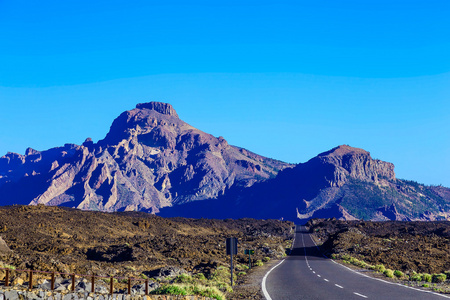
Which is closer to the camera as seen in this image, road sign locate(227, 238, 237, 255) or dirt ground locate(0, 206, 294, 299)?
road sign locate(227, 238, 237, 255)

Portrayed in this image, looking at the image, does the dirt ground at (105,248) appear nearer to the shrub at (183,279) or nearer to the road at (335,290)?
the road at (335,290)

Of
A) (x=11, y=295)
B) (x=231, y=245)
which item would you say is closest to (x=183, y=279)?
(x=231, y=245)

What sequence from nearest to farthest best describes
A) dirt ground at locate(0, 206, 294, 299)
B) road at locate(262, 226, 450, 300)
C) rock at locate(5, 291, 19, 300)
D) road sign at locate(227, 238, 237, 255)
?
rock at locate(5, 291, 19, 300)
road at locate(262, 226, 450, 300)
road sign at locate(227, 238, 237, 255)
dirt ground at locate(0, 206, 294, 299)

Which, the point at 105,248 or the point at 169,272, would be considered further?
the point at 105,248

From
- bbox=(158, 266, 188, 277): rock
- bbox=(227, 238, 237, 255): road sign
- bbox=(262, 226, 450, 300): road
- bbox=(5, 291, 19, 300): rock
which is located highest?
bbox=(227, 238, 237, 255): road sign

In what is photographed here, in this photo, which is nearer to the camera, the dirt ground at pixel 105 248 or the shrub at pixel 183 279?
the shrub at pixel 183 279

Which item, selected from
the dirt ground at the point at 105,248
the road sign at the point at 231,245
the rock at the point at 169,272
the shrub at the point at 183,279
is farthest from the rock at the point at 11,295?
the rock at the point at 169,272

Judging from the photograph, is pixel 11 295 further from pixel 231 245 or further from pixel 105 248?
pixel 105 248

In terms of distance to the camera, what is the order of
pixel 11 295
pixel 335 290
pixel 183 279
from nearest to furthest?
pixel 11 295 → pixel 335 290 → pixel 183 279

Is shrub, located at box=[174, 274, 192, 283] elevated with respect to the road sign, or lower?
lower

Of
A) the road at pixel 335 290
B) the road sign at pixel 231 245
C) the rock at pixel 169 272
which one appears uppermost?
the road sign at pixel 231 245

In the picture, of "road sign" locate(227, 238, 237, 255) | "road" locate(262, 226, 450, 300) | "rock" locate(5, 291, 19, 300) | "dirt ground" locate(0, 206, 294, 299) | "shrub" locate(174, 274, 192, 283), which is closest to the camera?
"rock" locate(5, 291, 19, 300)

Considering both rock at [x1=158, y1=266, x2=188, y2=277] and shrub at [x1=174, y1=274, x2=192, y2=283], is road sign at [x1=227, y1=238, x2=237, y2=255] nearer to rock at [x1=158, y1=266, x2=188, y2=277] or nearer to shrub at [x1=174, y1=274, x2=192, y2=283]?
shrub at [x1=174, y1=274, x2=192, y2=283]

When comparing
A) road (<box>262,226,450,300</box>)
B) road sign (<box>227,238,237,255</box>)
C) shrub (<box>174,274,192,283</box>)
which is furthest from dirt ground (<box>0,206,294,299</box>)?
shrub (<box>174,274,192,283</box>)
